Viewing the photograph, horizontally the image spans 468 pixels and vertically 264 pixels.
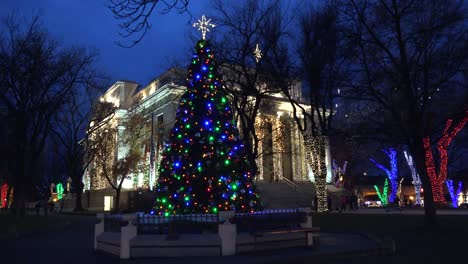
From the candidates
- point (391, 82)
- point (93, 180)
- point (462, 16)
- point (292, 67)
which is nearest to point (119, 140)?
point (93, 180)

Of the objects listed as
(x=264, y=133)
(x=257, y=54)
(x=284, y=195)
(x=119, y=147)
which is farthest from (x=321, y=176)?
(x=119, y=147)

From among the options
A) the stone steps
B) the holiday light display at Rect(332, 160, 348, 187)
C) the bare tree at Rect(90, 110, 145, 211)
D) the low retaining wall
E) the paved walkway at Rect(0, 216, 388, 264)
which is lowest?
the paved walkway at Rect(0, 216, 388, 264)

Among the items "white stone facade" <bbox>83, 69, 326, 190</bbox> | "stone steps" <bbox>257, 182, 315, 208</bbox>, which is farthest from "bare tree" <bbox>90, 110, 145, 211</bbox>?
"stone steps" <bbox>257, 182, 315, 208</bbox>

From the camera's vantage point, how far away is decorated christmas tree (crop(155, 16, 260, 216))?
1498cm

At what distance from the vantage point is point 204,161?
1528cm

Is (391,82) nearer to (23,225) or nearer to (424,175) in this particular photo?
(424,175)

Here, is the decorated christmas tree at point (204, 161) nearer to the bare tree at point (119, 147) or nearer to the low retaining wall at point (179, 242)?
the low retaining wall at point (179, 242)

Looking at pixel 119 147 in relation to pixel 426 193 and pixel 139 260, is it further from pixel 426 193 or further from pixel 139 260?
pixel 139 260

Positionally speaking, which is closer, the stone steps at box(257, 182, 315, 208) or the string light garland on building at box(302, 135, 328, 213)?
the string light garland on building at box(302, 135, 328, 213)

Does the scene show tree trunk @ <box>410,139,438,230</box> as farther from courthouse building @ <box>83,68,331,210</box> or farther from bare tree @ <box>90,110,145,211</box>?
bare tree @ <box>90,110,145,211</box>

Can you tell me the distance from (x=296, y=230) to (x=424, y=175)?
27.3ft

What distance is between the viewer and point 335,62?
2431 centimetres

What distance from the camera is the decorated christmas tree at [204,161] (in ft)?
49.1

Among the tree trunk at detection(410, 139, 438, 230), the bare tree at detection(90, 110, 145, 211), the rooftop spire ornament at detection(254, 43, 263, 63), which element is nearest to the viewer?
the tree trunk at detection(410, 139, 438, 230)
